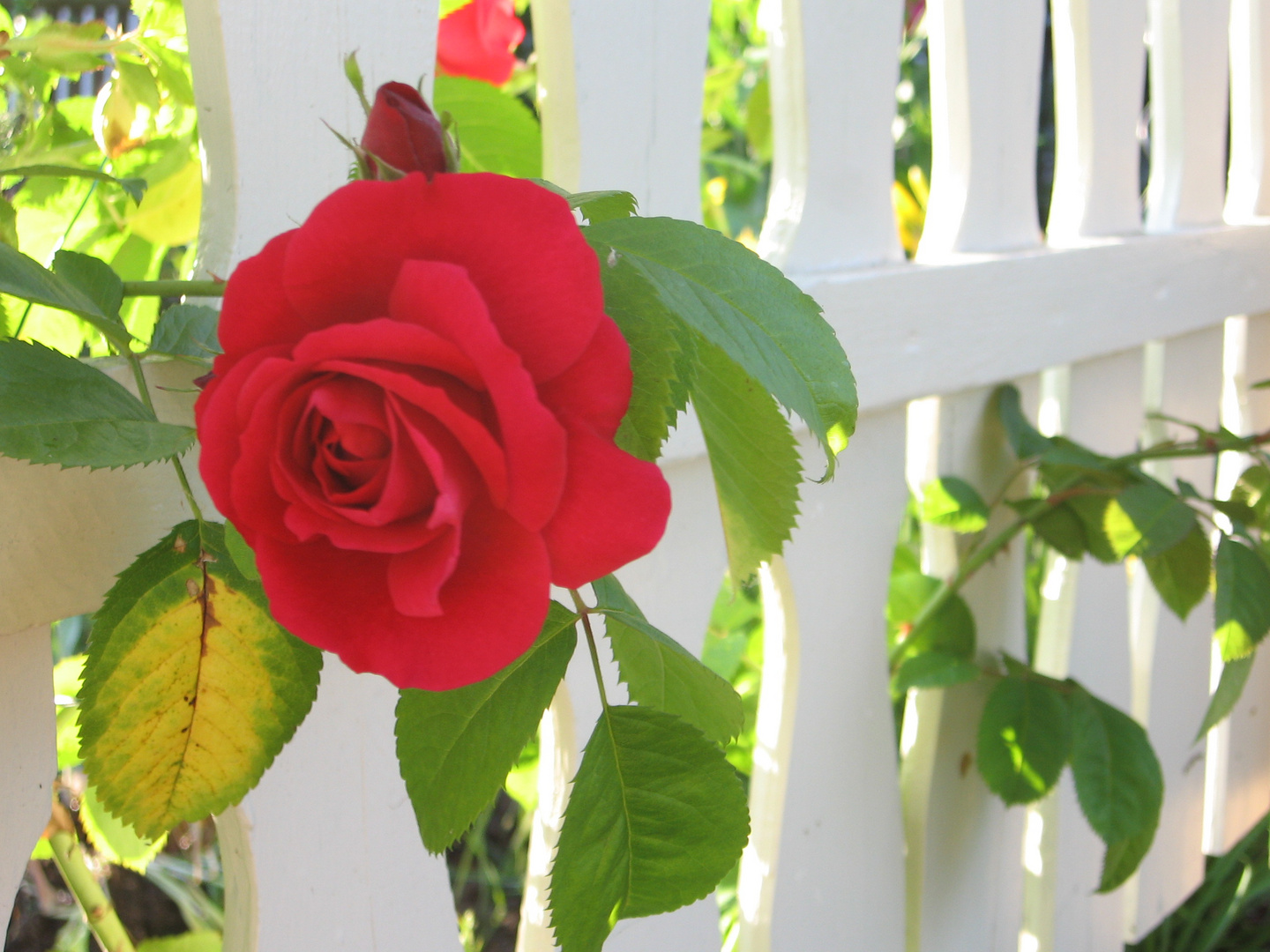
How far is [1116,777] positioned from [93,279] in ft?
2.47

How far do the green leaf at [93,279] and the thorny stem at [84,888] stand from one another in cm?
25

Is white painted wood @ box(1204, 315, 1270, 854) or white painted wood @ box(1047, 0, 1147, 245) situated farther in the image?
white painted wood @ box(1204, 315, 1270, 854)

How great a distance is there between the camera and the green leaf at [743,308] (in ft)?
0.86

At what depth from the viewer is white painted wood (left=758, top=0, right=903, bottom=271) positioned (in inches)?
25.2

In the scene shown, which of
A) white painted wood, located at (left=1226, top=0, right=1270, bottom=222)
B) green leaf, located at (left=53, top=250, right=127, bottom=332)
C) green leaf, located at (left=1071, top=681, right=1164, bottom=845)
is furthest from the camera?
white painted wood, located at (left=1226, top=0, right=1270, bottom=222)

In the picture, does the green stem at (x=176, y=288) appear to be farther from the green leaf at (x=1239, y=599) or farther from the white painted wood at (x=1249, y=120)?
the white painted wood at (x=1249, y=120)

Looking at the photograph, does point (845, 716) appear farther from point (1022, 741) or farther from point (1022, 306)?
point (1022, 306)

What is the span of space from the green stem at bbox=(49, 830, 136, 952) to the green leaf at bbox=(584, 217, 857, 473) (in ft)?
1.23

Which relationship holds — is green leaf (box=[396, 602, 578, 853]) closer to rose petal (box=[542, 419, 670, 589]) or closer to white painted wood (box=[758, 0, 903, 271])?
rose petal (box=[542, 419, 670, 589])

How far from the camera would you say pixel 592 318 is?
0.21 m

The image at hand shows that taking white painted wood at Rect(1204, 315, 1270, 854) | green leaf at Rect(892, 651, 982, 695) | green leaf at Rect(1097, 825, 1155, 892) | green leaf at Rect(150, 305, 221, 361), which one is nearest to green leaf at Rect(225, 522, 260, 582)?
green leaf at Rect(150, 305, 221, 361)

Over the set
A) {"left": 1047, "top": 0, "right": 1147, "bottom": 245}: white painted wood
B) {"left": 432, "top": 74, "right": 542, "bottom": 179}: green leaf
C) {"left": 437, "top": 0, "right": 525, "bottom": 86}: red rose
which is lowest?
{"left": 432, "top": 74, "right": 542, "bottom": 179}: green leaf

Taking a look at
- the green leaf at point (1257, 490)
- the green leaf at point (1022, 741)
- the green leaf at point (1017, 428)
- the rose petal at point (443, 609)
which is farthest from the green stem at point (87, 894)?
the green leaf at point (1257, 490)

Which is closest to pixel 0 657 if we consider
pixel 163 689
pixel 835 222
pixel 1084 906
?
pixel 163 689
